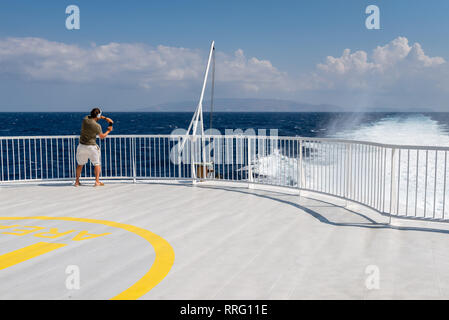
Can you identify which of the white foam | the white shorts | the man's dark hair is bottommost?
the white foam

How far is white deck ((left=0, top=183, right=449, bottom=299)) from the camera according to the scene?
3.85 metres

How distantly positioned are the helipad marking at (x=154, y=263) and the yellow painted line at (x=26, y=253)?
1092 millimetres

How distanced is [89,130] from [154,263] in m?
5.90

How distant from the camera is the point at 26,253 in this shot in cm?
488

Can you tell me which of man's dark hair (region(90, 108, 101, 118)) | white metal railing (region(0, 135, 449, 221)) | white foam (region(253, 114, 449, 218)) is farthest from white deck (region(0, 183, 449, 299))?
white foam (region(253, 114, 449, 218))

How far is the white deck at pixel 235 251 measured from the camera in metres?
3.85

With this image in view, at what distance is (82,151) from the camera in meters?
9.70

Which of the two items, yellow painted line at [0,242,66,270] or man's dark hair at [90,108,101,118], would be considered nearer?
yellow painted line at [0,242,66,270]

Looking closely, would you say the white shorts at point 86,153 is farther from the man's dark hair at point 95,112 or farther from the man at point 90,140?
the man's dark hair at point 95,112

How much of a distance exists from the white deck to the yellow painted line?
10 centimetres

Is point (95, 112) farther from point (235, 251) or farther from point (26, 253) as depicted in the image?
point (235, 251)

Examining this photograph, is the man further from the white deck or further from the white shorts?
the white deck

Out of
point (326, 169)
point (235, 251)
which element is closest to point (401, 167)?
point (326, 169)

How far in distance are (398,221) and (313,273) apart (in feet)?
9.01
